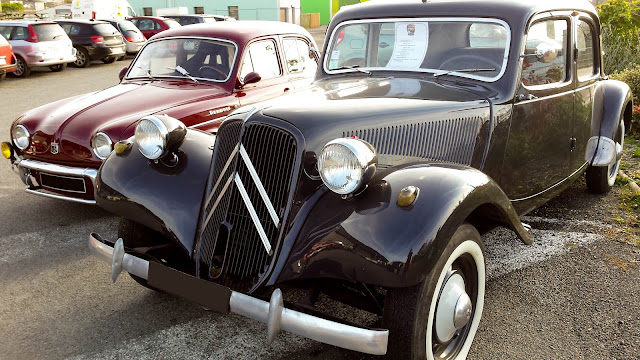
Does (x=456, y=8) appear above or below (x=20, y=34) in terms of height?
above

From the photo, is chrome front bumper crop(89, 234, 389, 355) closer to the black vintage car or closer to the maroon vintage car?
the black vintage car

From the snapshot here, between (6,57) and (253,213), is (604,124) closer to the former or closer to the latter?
(253,213)

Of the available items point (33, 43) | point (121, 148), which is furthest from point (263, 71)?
point (33, 43)

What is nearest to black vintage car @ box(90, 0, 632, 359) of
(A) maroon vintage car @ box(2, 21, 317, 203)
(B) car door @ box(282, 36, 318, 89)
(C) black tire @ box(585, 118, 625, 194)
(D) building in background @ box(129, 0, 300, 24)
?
(C) black tire @ box(585, 118, 625, 194)

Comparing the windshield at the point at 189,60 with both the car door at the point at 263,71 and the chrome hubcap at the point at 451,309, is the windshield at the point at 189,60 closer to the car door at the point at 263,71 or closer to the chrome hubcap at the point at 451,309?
the car door at the point at 263,71

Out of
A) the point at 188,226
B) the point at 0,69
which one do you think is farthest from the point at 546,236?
the point at 0,69

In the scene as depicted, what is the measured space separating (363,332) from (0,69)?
13.6 metres

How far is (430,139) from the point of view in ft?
10.7

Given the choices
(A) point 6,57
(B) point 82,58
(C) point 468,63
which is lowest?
(B) point 82,58

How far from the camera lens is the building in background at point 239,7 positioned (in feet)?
131

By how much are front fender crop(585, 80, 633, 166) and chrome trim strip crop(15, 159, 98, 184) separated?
403 centimetres

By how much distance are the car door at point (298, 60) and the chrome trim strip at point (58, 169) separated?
2.54 metres

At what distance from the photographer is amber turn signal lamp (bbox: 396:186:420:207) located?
255 cm

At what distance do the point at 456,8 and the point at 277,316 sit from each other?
2.42m
